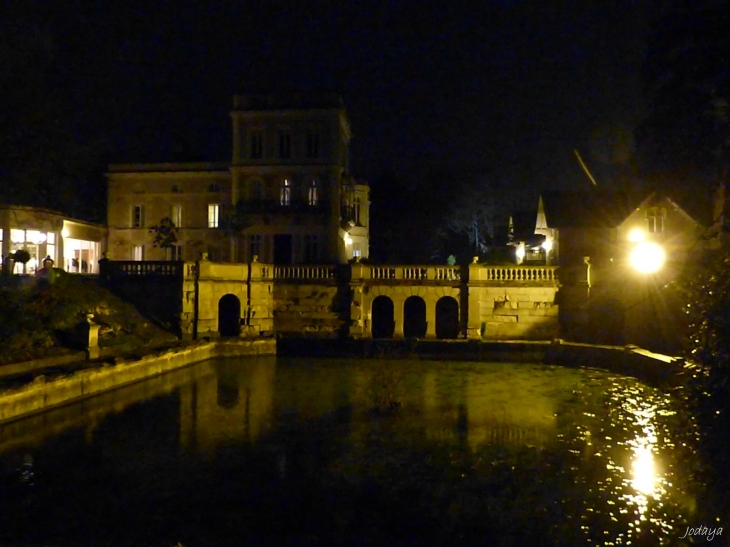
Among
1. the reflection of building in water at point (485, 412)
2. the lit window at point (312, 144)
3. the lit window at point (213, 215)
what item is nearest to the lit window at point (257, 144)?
the lit window at point (312, 144)

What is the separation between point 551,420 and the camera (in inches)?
581

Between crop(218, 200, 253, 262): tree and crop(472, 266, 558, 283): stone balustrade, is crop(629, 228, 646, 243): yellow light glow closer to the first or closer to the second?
crop(472, 266, 558, 283): stone balustrade

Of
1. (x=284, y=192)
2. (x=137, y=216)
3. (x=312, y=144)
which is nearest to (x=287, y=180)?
(x=284, y=192)

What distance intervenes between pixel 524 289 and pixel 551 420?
42.0 feet

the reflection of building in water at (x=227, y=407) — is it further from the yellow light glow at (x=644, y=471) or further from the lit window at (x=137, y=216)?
the lit window at (x=137, y=216)

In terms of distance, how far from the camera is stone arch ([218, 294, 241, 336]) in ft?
101

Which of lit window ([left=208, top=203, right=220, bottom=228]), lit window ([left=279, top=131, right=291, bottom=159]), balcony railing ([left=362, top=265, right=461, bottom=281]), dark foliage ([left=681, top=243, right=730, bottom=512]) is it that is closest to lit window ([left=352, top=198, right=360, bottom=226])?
lit window ([left=279, top=131, right=291, bottom=159])

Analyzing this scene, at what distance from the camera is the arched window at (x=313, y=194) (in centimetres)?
3547

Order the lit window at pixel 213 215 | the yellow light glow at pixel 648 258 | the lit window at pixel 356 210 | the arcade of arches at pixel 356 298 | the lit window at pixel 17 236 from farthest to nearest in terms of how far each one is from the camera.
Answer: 1. the lit window at pixel 356 210
2. the lit window at pixel 213 215
3. the lit window at pixel 17 236
4. the arcade of arches at pixel 356 298
5. the yellow light glow at pixel 648 258

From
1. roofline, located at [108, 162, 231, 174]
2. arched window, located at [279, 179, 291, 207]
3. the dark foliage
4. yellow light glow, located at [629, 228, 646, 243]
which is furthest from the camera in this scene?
roofline, located at [108, 162, 231, 174]

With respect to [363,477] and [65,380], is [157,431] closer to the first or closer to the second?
[65,380]

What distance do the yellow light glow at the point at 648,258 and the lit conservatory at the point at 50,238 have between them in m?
27.5

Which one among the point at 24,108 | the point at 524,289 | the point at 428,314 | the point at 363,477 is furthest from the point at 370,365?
the point at 24,108

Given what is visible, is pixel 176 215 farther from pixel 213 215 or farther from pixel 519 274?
pixel 519 274
